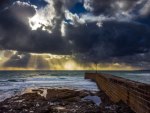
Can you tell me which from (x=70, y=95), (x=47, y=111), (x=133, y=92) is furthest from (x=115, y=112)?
(x=70, y=95)

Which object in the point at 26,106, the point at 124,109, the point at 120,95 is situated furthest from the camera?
the point at 120,95

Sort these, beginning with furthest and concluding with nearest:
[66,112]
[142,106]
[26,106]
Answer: [26,106]
[66,112]
[142,106]

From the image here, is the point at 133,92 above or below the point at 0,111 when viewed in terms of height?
above

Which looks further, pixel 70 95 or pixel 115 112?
pixel 70 95

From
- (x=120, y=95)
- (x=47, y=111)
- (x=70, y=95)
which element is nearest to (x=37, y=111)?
(x=47, y=111)

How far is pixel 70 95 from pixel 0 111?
458 inches

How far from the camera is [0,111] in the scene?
19266 millimetres

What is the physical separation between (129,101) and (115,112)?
2.31 m

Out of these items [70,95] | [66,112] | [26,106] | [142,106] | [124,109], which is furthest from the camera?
[70,95]

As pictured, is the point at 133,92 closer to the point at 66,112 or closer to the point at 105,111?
the point at 105,111

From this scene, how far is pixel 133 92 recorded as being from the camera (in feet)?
63.0

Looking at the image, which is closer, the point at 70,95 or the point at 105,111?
the point at 105,111

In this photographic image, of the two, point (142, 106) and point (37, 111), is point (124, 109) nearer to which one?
point (142, 106)

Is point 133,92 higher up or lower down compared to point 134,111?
higher up
